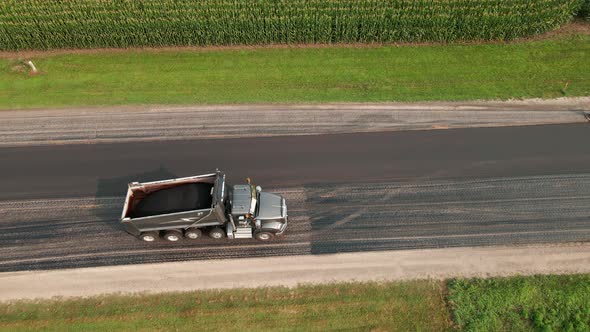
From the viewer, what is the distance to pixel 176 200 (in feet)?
51.3

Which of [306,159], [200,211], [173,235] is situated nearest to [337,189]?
[306,159]

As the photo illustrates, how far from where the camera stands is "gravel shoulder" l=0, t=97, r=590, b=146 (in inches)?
841

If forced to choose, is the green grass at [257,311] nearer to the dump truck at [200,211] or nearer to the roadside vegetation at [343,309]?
the roadside vegetation at [343,309]

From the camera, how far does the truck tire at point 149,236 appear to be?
16.2m

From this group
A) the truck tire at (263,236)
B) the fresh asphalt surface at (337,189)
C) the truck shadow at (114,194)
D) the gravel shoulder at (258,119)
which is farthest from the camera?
the gravel shoulder at (258,119)

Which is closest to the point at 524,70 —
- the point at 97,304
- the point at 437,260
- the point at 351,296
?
the point at 437,260

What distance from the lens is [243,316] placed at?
14664mm

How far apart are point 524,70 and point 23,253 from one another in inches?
1129

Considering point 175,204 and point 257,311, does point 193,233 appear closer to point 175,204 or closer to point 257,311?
point 175,204

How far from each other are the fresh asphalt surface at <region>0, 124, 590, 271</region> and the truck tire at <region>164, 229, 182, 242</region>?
280 mm

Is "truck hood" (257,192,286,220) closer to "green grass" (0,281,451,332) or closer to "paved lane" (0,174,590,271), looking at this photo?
"paved lane" (0,174,590,271)

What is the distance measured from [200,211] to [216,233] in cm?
167

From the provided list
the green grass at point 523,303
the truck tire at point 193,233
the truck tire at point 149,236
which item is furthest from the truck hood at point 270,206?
the green grass at point 523,303

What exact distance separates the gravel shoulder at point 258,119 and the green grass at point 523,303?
9.02 m
